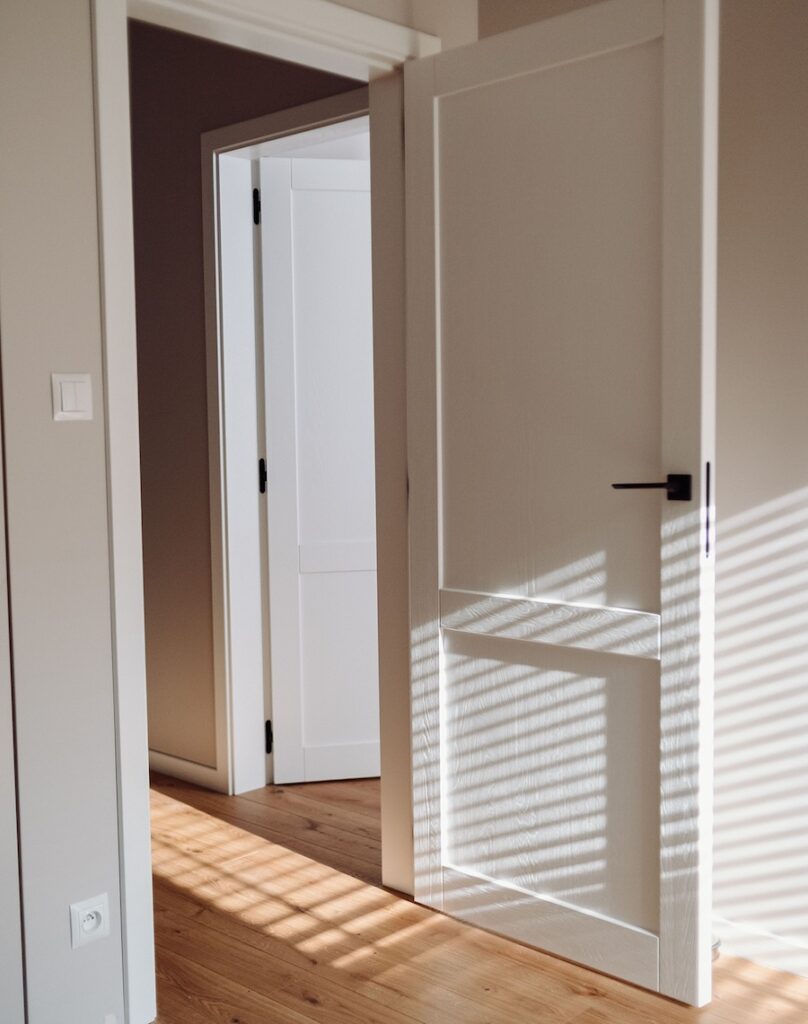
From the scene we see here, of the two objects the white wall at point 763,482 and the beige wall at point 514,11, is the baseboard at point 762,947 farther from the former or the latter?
the beige wall at point 514,11

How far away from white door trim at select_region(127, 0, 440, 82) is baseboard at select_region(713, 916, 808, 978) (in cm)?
221

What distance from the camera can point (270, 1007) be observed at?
96.8 inches

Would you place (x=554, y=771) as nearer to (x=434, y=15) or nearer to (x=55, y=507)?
(x=55, y=507)

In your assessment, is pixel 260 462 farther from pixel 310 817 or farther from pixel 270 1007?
pixel 270 1007

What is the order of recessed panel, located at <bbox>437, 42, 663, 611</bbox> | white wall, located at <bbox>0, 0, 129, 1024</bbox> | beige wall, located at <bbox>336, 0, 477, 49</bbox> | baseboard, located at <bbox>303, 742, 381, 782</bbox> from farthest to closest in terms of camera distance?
1. baseboard, located at <bbox>303, 742, 381, 782</bbox>
2. beige wall, located at <bbox>336, 0, 477, 49</bbox>
3. recessed panel, located at <bbox>437, 42, 663, 611</bbox>
4. white wall, located at <bbox>0, 0, 129, 1024</bbox>

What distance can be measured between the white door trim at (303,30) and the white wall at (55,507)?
0.28 meters

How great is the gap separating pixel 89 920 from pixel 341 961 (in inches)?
25.3

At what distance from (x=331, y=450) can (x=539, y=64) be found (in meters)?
1.77

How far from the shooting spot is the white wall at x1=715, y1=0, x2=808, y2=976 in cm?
247

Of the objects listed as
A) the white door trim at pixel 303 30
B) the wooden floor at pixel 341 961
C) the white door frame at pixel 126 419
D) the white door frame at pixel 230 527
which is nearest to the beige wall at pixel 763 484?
the wooden floor at pixel 341 961

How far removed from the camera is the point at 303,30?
8.52 ft

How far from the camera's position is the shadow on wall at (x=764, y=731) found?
8.29 ft

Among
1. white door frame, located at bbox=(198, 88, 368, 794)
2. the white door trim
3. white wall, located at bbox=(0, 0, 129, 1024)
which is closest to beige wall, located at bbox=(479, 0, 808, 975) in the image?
the white door trim

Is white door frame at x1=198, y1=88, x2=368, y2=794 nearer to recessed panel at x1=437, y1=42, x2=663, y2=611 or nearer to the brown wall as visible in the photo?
the brown wall
